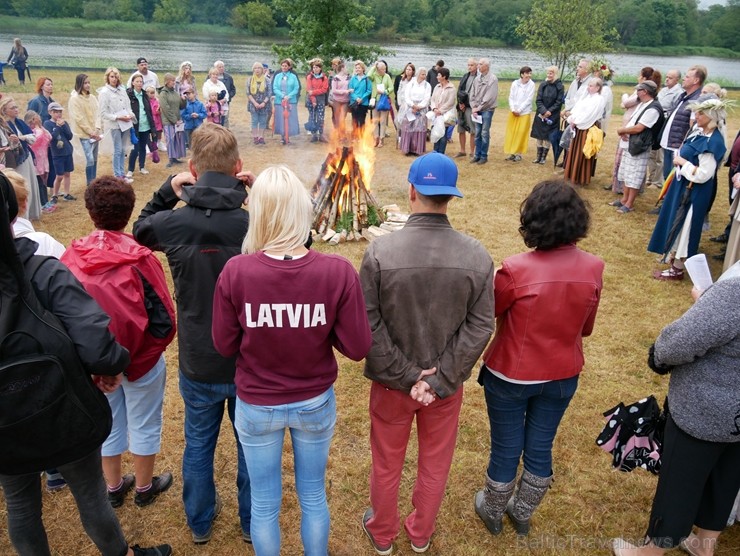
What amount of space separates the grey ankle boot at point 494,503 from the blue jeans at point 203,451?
140cm

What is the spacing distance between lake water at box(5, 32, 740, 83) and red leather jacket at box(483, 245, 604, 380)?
71.2ft

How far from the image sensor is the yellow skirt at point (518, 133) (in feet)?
40.8

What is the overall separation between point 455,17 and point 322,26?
36.6m

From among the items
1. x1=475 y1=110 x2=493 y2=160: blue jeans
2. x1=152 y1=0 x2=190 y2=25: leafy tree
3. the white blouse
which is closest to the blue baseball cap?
the white blouse

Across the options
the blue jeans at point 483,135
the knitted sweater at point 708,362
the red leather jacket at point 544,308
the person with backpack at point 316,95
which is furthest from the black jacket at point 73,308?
the person with backpack at point 316,95

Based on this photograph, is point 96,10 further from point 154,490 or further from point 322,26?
point 154,490

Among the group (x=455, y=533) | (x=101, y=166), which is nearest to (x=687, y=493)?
(x=455, y=533)

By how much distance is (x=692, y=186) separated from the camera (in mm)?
Result: 6453

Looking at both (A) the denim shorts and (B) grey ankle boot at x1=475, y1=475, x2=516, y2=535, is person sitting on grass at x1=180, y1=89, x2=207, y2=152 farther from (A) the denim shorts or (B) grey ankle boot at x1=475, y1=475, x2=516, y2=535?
(B) grey ankle boot at x1=475, y1=475, x2=516, y2=535

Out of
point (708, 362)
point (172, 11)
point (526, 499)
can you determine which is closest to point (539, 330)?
point (708, 362)

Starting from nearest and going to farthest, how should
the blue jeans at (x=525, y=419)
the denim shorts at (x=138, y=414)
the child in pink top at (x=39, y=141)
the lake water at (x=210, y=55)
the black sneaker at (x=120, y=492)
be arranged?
1. the blue jeans at (x=525, y=419)
2. the denim shorts at (x=138, y=414)
3. the black sneaker at (x=120, y=492)
4. the child in pink top at (x=39, y=141)
5. the lake water at (x=210, y=55)

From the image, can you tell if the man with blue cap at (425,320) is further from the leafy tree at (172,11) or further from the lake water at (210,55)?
the leafy tree at (172,11)

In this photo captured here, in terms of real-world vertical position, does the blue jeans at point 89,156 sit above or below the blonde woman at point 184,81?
below

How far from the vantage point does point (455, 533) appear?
10.9 feet
